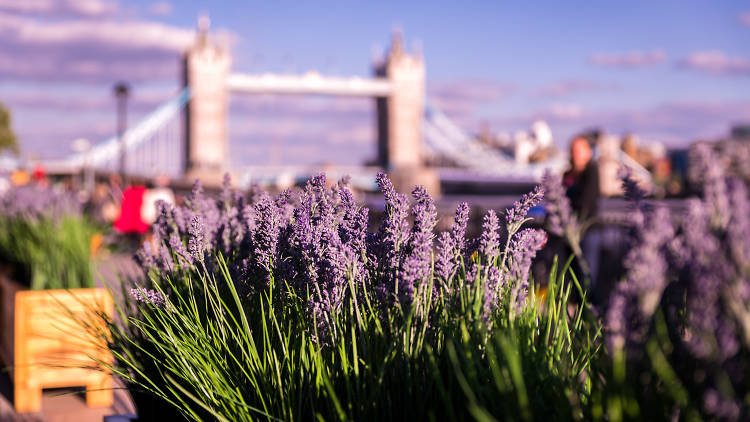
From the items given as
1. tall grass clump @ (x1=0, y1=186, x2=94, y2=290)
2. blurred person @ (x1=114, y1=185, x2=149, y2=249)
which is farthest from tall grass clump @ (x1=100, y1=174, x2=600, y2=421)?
blurred person @ (x1=114, y1=185, x2=149, y2=249)

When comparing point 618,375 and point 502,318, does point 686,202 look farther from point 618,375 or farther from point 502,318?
point 502,318

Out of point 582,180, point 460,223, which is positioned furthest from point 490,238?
point 582,180

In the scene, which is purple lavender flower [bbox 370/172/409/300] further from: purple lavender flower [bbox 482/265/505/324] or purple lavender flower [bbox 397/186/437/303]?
purple lavender flower [bbox 482/265/505/324]

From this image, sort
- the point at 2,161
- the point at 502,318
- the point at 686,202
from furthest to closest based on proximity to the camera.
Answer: the point at 2,161 → the point at 502,318 → the point at 686,202

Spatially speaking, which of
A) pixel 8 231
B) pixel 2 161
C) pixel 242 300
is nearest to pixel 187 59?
pixel 2 161

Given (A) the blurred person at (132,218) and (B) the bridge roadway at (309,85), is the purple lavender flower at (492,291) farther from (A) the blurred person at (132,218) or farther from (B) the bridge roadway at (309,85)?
(B) the bridge roadway at (309,85)

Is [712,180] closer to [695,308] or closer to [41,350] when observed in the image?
[695,308]
